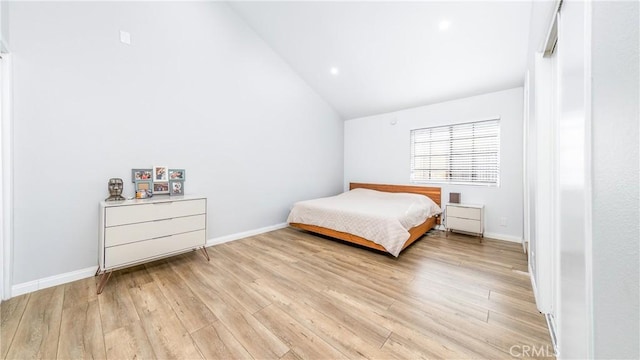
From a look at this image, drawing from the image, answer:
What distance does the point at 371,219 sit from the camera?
2.82m

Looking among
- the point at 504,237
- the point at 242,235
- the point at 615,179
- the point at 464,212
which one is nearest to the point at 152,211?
the point at 242,235

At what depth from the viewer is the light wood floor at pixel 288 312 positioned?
53.2 inches

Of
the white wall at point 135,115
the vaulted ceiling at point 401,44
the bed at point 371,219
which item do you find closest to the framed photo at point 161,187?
the white wall at point 135,115

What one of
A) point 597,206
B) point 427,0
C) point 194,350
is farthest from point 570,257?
point 427,0

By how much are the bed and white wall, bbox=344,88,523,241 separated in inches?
16.9

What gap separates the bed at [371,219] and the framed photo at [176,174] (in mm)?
1669

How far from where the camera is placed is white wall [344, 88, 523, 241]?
10.8 ft

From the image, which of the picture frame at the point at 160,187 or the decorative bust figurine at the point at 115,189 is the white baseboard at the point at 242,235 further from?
the decorative bust figurine at the point at 115,189

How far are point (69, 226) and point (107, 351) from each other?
60.8 inches

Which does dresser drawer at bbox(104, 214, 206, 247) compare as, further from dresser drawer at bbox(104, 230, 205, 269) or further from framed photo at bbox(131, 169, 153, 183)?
framed photo at bbox(131, 169, 153, 183)

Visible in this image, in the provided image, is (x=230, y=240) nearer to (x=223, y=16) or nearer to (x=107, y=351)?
(x=107, y=351)

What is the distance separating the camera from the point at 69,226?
2.18 m

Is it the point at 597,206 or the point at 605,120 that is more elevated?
the point at 605,120

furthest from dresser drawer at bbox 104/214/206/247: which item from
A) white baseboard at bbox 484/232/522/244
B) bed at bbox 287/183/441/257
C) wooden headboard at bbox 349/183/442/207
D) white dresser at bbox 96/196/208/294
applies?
white baseboard at bbox 484/232/522/244
